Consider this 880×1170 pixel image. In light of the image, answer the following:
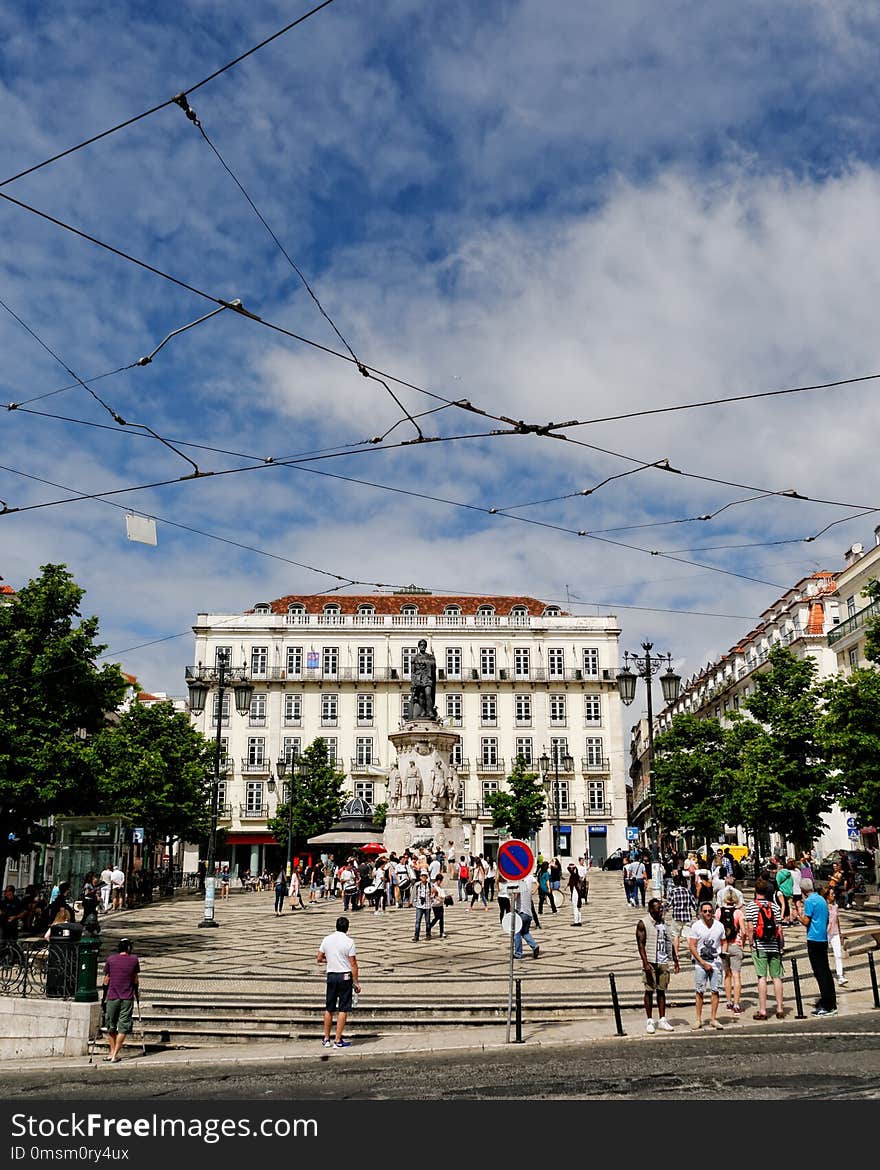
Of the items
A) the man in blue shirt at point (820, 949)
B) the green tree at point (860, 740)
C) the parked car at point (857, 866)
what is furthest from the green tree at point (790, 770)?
the man in blue shirt at point (820, 949)

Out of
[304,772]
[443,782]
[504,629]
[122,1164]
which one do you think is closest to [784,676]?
[443,782]

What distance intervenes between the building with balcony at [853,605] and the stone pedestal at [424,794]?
17.8 meters

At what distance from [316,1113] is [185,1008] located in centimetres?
594

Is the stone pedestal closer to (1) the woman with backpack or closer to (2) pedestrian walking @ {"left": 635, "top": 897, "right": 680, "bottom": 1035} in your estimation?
(1) the woman with backpack

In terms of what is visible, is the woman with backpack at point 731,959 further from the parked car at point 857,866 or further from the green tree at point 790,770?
the parked car at point 857,866

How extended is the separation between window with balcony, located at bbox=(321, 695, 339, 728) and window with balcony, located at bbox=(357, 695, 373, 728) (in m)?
1.42

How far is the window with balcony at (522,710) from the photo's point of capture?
208ft

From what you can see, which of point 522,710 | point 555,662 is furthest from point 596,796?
point 555,662

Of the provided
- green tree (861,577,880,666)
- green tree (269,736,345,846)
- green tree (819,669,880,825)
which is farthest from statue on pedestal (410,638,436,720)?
green tree (861,577,880,666)

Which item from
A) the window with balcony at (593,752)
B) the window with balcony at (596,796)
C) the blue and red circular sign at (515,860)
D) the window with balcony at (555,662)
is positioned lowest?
the blue and red circular sign at (515,860)

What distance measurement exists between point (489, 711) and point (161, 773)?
98.6ft

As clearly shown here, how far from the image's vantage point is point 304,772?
54250mm

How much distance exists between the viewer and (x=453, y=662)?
64750mm

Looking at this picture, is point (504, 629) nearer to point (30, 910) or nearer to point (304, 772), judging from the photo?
point (304, 772)
